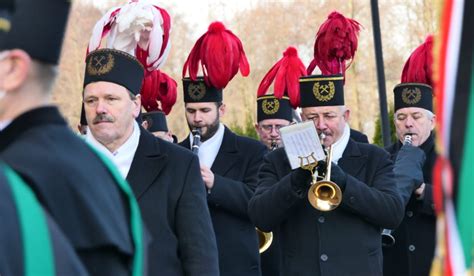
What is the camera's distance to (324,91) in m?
8.12

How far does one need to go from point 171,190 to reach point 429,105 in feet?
13.1

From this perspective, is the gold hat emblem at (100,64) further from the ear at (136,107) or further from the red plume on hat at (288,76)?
the red plume on hat at (288,76)

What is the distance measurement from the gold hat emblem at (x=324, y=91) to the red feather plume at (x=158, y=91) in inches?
67.3

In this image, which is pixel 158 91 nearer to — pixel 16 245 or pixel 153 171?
pixel 153 171

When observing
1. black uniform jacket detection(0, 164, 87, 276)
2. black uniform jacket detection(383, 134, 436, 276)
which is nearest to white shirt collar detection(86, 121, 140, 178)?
black uniform jacket detection(383, 134, 436, 276)

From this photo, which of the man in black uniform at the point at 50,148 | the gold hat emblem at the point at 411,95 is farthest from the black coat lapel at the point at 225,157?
the man in black uniform at the point at 50,148

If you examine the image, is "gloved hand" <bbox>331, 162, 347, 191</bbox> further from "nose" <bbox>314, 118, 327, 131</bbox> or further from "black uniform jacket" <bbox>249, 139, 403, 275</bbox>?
"nose" <bbox>314, 118, 327, 131</bbox>

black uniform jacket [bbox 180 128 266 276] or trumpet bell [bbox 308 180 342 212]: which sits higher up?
trumpet bell [bbox 308 180 342 212]

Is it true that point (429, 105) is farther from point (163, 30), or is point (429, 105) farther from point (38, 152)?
point (38, 152)

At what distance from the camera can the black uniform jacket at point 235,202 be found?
8.52 metres

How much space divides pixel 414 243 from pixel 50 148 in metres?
5.91

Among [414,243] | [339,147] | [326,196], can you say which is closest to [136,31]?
[339,147]

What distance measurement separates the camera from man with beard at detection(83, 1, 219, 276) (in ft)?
20.5

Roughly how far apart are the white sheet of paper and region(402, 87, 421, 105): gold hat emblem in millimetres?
2840
